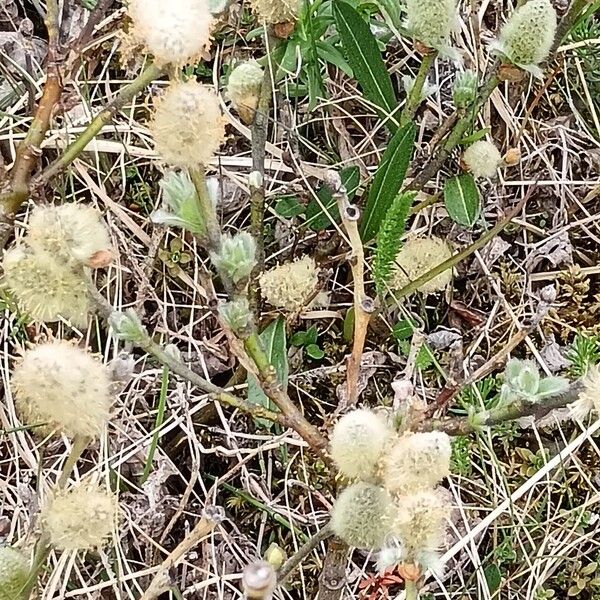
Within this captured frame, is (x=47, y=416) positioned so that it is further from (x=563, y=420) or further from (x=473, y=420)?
(x=563, y=420)

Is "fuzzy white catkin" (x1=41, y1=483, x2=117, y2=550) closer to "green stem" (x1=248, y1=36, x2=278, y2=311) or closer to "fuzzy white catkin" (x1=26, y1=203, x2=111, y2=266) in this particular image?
"fuzzy white catkin" (x1=26, y1=203, x2=111, y2=266)

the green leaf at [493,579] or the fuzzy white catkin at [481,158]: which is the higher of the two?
the fuzzy white catkin at [481,158]

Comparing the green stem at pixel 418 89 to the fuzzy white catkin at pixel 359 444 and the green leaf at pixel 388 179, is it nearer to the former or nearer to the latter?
the green leaf at pixel 388 179

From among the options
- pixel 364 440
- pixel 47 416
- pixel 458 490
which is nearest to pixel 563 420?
pixel 458 490

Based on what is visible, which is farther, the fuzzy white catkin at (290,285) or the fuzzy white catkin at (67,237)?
the fuzzy white catkin at (290,285)

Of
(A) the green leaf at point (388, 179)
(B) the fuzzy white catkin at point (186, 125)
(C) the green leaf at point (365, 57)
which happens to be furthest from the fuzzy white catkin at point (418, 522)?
(C) the green leaf at point (365, 57)

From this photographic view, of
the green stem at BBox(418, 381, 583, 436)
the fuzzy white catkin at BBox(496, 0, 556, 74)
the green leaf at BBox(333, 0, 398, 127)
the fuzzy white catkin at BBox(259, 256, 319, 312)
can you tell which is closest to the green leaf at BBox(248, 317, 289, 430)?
the fuzzy white catkin at BBox(259, 256, 319, 312)

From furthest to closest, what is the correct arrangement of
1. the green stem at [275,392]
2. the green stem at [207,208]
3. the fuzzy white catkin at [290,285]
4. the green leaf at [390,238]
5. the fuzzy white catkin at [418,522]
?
the fuzzy white catkin at [290,285], the green leaf at [390,238], the green stem at [275,392], the green stem at [207,208], the fuzzy white catkin at [418,522]
